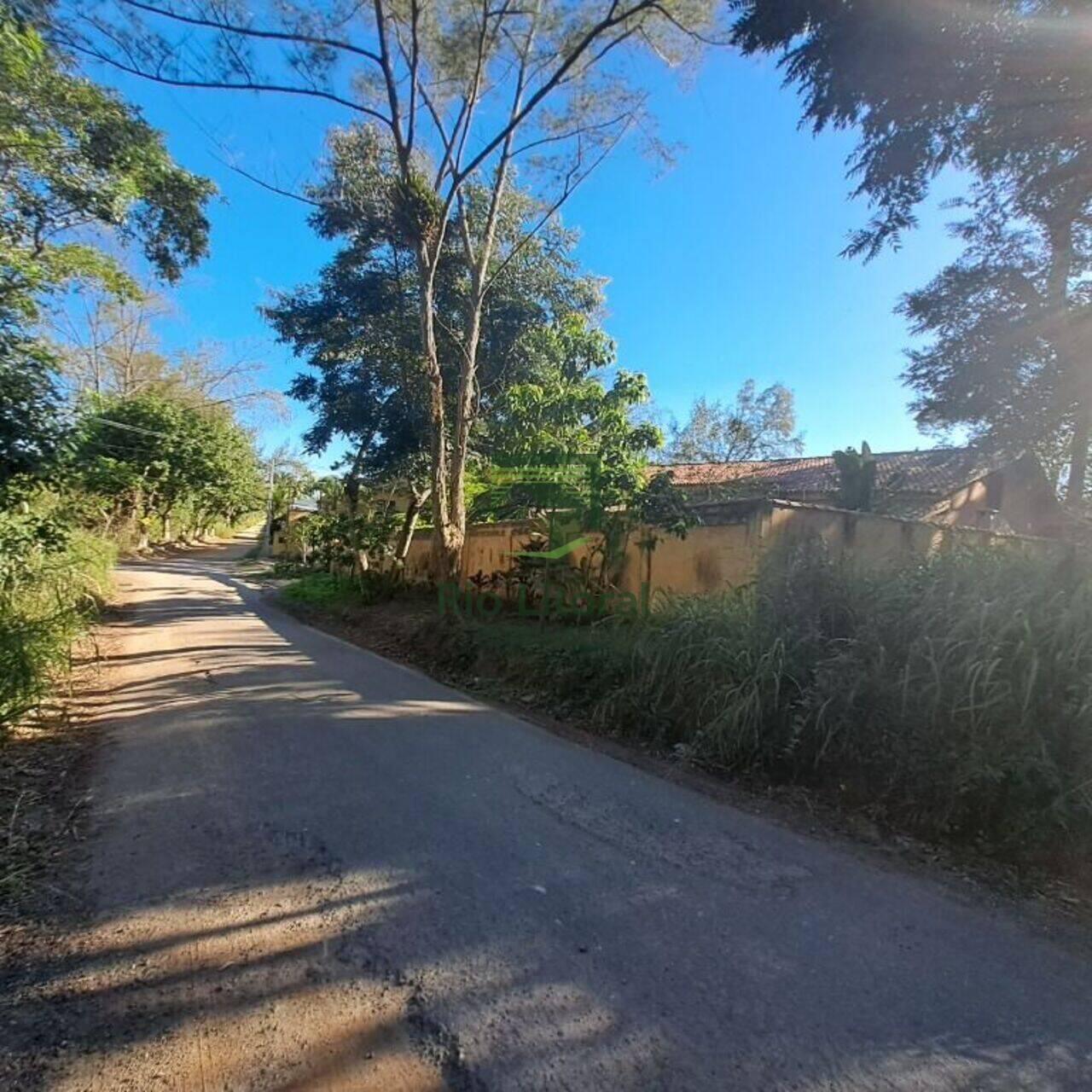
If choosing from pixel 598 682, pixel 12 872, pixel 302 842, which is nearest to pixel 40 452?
pixel 12 872

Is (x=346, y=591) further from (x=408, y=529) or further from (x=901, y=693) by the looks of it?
(x=901, y=693)

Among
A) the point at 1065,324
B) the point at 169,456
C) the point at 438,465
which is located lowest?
the point at 438,465

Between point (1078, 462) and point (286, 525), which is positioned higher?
point (1078, 462)

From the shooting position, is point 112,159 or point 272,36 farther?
point 112,159

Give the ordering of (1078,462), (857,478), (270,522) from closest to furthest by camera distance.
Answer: (857,478) → (1078,462) → (270,522)

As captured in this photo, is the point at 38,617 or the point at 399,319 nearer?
the point at 38,617

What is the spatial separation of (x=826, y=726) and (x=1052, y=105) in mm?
5765

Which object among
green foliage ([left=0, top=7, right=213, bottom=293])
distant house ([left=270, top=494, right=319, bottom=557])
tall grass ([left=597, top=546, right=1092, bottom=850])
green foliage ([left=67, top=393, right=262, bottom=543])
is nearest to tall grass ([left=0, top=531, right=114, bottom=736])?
green foliage ([left=0, top=7, right=213, bottom=293])

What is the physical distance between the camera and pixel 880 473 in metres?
19.8

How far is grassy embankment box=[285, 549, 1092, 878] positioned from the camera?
3564mm

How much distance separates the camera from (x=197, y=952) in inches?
96.8

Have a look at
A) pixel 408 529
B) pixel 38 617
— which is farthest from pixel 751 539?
pixel 408 529

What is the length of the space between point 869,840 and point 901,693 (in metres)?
0.95

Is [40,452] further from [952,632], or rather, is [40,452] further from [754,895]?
[952,632]
